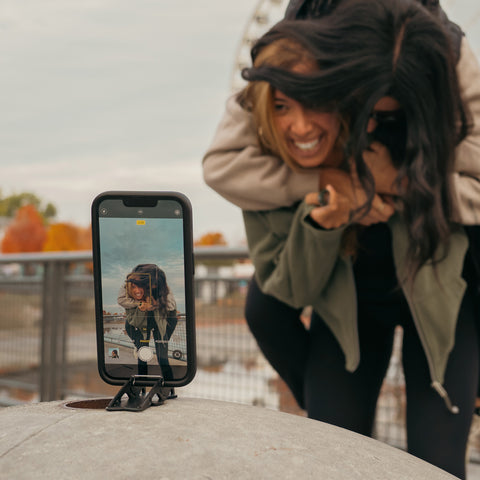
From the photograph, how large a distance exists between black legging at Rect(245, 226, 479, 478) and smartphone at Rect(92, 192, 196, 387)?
0.88 metres

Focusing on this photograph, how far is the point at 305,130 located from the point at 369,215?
290mm

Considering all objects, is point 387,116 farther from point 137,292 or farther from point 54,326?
point 54,326

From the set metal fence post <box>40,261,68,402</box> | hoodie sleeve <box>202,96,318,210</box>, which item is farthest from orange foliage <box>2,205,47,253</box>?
hoodie sleeve <box>202,96,318,210</box>

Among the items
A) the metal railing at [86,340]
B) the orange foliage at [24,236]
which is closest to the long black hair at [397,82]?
the metal railing at [86,340]

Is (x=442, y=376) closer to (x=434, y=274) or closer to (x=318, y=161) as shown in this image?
(x=434, y=274)

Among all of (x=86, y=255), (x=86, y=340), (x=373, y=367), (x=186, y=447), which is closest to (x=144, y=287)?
(x=186, y=447)

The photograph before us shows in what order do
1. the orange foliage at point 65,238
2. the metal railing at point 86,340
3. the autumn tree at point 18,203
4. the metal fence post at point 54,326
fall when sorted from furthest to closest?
the autumn tree at point 18,203 < the orange foliage at point 65,238 < the metal fence post at point 54,326 < the metal railing at point 86,340

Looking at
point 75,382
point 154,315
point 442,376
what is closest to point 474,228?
point 442,376

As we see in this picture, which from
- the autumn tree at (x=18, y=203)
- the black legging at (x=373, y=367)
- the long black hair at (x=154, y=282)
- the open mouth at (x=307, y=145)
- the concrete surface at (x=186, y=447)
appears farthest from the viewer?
the autumn tree at (x=18, y=203)

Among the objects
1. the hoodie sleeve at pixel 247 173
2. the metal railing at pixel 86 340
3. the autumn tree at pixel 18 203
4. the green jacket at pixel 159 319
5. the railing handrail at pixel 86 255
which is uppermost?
the autumn tree at pixel 18 203

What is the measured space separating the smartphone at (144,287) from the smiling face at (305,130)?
2.19ft

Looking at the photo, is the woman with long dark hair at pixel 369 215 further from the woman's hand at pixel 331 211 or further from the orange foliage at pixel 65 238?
the orange foliage at pixel 65 238

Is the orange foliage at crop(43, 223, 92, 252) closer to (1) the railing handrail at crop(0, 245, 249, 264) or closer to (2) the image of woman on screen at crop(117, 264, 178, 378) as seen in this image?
(1) the railing handrail at crop(0, 245, 249, 264)

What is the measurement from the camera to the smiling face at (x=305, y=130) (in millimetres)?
1646
